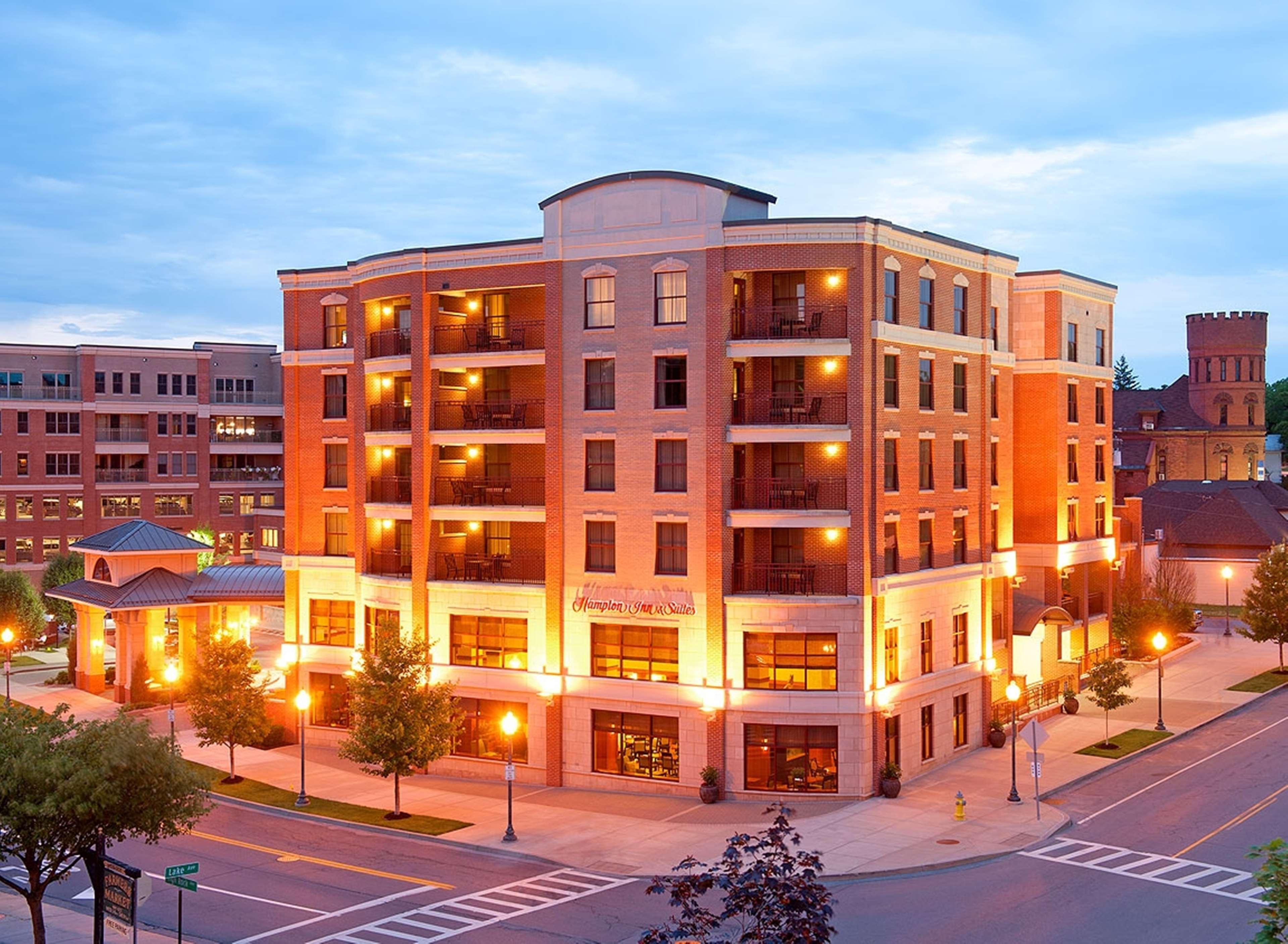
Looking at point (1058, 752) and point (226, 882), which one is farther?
point (1058, 752)

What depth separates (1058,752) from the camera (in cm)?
4741

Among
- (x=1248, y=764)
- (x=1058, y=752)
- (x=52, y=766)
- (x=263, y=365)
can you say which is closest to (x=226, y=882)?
(x=52, y=766)

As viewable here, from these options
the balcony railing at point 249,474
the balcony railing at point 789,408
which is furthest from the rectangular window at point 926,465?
the balcony railing at point 249,474

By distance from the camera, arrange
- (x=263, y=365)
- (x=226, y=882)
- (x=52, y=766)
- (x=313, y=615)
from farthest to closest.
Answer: (x=263, y=365)
(x=313, y=615)
(x=226, y=882)
(x=52, y=766)

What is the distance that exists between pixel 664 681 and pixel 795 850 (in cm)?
1044

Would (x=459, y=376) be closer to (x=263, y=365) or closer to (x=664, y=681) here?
(x=664, y=681)

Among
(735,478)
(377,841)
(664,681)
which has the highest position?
(735,478)

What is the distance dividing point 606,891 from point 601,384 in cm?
1869

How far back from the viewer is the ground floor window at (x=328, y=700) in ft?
168

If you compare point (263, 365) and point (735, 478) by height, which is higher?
point (263, 365)

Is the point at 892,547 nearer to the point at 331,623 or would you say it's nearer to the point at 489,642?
the point at 489,642

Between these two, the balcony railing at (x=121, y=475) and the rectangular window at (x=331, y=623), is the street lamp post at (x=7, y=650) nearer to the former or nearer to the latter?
the rectangular window at (x=331, y=623)

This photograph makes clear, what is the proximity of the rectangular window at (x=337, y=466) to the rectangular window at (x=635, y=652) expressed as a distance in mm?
14571

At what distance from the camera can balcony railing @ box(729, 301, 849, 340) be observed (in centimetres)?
4297
